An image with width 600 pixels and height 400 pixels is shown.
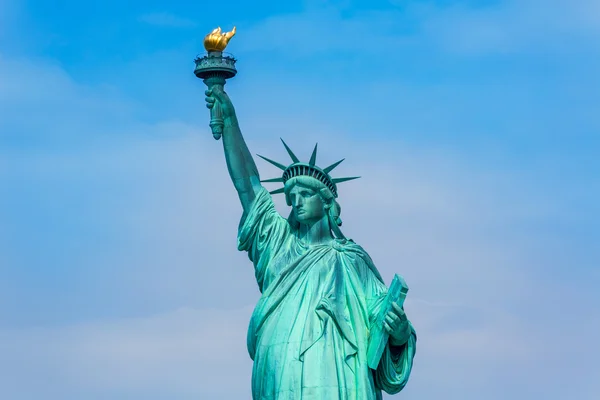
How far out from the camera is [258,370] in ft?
110

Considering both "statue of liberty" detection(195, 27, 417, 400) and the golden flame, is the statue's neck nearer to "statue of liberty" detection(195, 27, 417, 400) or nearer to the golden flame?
"statue of liberty" detection(195, 27, 417, 400)

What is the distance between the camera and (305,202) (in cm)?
3422

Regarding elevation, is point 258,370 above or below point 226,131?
below

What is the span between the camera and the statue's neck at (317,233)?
34438mm

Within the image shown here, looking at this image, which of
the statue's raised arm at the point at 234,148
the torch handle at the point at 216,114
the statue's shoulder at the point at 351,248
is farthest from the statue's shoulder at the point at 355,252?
the torch handle at the point at 216,114

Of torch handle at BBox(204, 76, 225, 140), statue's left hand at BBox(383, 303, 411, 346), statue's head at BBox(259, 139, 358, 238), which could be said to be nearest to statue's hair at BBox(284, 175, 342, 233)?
statue's head at BBox(259, 139, 358, 238)

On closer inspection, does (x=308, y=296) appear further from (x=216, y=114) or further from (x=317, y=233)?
(x=216, y=114)

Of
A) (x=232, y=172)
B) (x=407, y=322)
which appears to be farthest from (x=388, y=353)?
(x=232, y=172)

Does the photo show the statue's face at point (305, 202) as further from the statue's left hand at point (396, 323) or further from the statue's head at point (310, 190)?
the statue's left hand at point (396, 323)

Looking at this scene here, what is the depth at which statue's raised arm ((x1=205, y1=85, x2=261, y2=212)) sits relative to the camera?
113ft

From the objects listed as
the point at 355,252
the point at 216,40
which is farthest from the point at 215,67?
the point at 355,252

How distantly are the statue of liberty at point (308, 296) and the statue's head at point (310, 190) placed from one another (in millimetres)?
12

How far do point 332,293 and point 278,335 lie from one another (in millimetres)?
819

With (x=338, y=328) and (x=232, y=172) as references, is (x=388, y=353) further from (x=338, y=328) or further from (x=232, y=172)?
(x=232, y=172)
